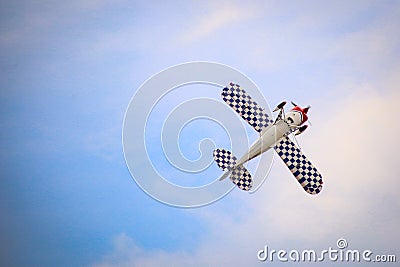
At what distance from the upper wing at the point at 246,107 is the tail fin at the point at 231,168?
35 cm

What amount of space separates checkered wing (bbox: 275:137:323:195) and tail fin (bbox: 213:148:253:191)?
0.35 m

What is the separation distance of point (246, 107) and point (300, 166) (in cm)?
68

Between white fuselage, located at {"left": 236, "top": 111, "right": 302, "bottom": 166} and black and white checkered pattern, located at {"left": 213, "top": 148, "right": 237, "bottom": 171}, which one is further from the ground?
white fuselage, located at {"left": 236, "top": 111, "right": 302, "bottom": 166}

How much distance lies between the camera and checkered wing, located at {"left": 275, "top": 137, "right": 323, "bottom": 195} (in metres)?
4.87

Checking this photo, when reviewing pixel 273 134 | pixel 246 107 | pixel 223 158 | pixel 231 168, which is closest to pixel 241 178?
pixel 231 168

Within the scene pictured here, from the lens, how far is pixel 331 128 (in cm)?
519

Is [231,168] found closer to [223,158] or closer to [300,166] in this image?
[223,158]

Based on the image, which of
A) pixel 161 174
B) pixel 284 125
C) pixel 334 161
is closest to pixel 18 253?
pixel 161 174

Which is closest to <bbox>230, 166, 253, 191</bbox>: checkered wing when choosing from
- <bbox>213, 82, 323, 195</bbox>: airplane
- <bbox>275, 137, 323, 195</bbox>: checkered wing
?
<bbox>213, 82, 323, 195</bbox>: airplane

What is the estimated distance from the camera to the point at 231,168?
16.3 ft

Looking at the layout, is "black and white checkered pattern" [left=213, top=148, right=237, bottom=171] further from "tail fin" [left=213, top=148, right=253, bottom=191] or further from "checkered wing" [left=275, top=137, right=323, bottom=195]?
"checkered wing" [left=275, top=137, right=323, bottom=195]

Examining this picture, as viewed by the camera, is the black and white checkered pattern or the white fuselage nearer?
the white fuselage

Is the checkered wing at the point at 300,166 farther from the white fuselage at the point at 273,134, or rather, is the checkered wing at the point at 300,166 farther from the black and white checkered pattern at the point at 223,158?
the black and white checkered pattern at the point at 223,158

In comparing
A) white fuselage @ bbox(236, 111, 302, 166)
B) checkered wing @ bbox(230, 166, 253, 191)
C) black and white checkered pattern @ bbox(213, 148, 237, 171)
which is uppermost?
white fuselage @ bbox(236, 111, 302, 166)
